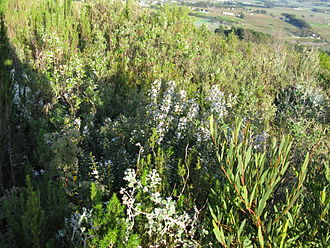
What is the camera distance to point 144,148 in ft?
10.5

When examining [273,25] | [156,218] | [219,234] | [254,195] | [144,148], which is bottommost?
[156,218]

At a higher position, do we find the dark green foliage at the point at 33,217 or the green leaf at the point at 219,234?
the green leaf at the point at 219,234

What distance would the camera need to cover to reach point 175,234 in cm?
235

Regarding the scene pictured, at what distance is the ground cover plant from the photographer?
1.81 metres

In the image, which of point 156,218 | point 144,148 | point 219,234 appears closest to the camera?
point 219,234

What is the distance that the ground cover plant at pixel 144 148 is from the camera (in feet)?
5.93

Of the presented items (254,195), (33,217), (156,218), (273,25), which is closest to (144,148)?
(156,218)

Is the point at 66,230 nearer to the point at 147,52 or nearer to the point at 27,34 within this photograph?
the point at 147,52

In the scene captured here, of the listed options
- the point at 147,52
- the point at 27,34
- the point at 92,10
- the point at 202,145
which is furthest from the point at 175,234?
the point at 92,10

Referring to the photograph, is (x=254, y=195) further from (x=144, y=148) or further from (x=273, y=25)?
(x=273, y=25)

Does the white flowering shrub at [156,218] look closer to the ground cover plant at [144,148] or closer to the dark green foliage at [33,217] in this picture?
the ground cover plant at [144,148]

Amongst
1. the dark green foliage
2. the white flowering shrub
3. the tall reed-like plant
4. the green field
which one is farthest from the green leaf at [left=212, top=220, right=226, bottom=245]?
the green field

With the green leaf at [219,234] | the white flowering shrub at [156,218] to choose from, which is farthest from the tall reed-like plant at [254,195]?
the white flowering shrub at [156,218]

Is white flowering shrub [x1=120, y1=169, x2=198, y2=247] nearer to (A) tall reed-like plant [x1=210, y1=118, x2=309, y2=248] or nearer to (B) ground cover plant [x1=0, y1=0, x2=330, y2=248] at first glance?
(B) ground cover plant [x1=0, y1=0, x2=330, y2=248]
